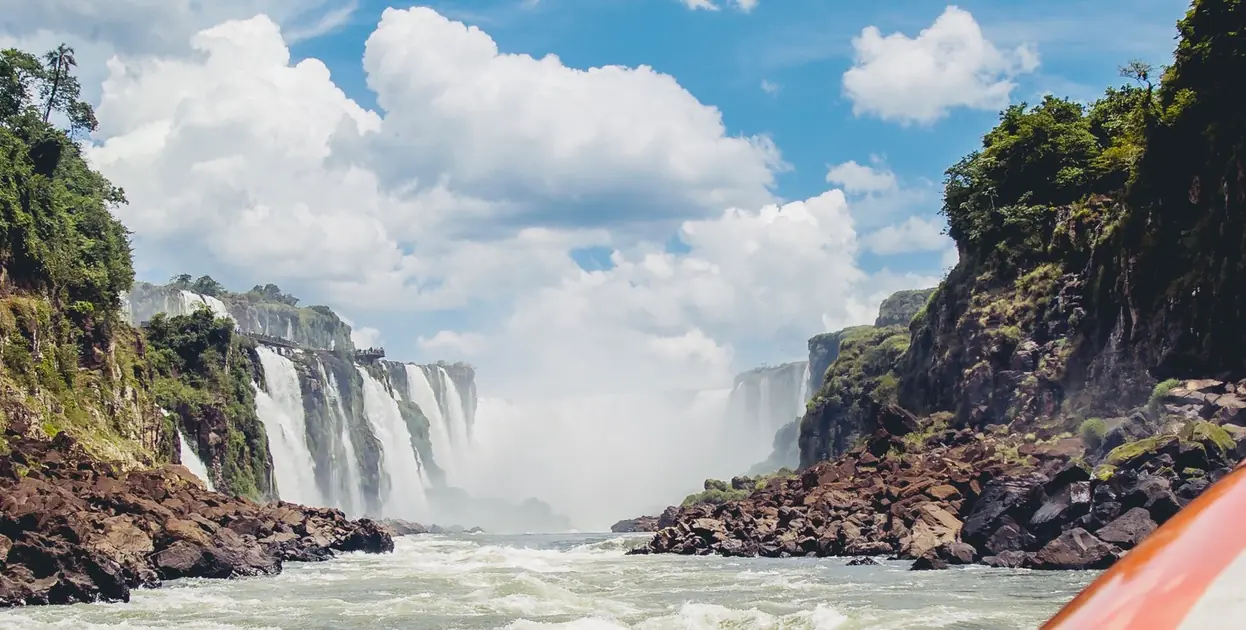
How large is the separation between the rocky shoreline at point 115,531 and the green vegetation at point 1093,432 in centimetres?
2557

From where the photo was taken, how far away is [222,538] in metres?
30.2

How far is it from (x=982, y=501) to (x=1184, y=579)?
1138 inches

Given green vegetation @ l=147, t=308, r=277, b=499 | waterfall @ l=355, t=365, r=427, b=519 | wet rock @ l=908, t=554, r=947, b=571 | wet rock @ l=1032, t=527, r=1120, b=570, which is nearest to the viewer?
wet rock @ l=1032, t=527, r=1120, b=570

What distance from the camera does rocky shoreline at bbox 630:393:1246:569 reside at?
945 inches

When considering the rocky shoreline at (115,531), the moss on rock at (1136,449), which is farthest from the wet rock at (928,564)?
the rocky shoreline at (115,531)

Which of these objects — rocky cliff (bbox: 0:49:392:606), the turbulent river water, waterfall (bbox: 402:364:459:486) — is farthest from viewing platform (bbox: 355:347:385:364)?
the turbulent river water

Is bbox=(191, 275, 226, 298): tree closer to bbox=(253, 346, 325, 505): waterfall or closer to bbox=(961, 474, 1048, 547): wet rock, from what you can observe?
bbox=(253, 346, 325, 505): waterfall

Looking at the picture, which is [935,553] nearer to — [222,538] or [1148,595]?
[222,538]

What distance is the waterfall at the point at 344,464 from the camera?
8950 centimetres

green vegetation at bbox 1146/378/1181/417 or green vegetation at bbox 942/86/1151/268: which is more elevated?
green vegetation at bbox 942/86/1151/268

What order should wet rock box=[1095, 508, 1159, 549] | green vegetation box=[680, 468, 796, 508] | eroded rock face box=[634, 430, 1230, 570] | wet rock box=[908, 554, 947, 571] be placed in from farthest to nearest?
green vegetation box=[680, 468, 796, 508] < wet rock box=[908, 554, 947, 571] < eroded rock face box=[634, 430, 1230, 570] < wet rock box=[1095, 508, 1159, 549]

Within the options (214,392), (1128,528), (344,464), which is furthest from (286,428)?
(1128,528)

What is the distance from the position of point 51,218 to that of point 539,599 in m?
32.9

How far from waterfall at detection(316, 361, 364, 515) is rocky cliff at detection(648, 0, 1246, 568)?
50293 millimetres
